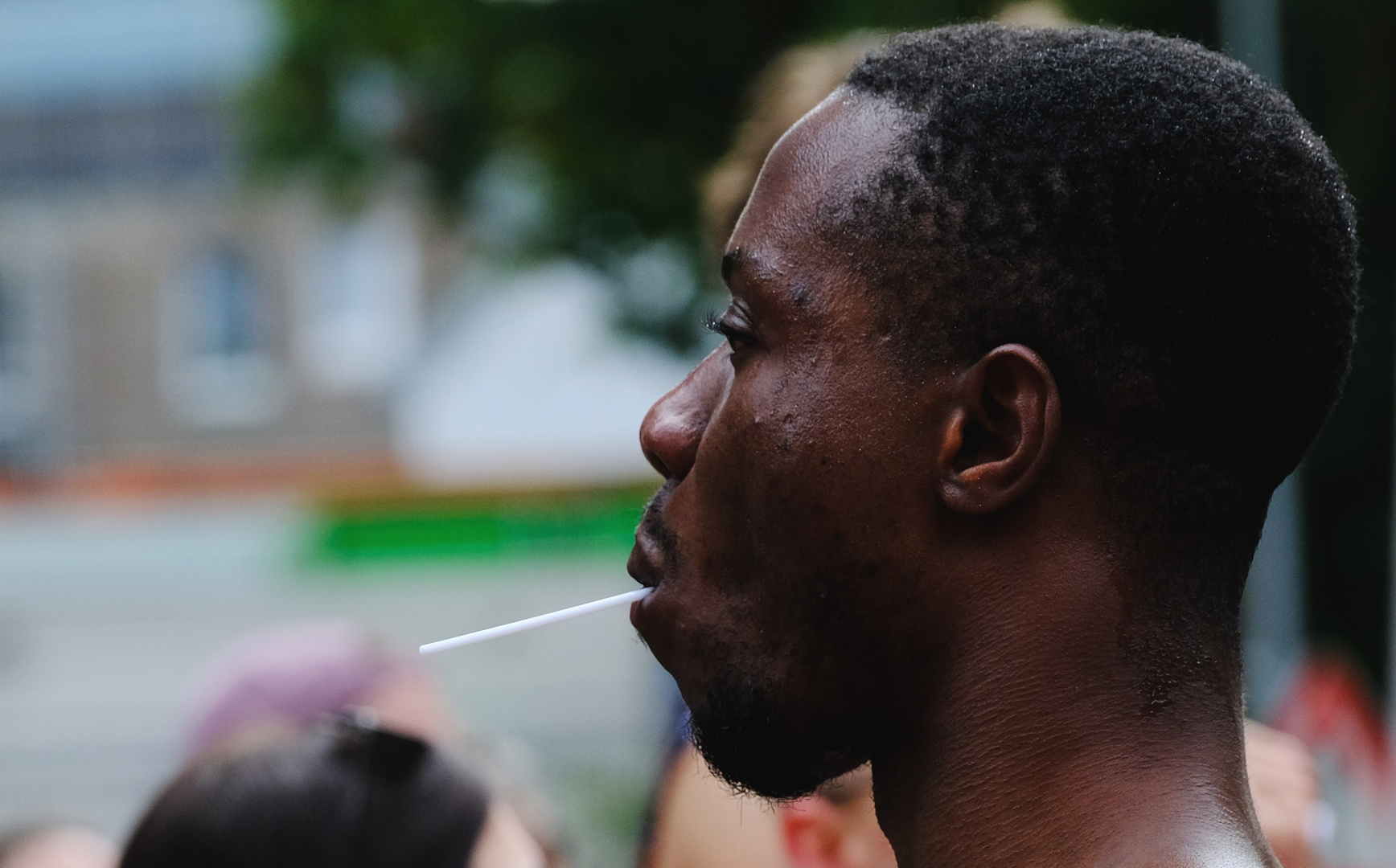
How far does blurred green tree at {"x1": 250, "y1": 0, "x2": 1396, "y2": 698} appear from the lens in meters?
7.84

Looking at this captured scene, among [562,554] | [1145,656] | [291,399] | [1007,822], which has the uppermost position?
[1145,656]

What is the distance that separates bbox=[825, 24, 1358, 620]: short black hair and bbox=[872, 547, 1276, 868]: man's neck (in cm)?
10

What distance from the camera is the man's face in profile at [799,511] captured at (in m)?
1.38

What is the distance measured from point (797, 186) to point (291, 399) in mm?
27912

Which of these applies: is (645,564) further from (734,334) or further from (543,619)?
(734,334)

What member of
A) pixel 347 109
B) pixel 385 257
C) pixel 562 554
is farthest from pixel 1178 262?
pixel 385 257

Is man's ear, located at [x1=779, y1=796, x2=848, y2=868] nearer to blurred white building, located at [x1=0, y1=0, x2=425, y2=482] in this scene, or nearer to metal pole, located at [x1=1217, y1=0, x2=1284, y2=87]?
metal pole, located at [x1=1217, y1=0, x2=1284, y2=87]

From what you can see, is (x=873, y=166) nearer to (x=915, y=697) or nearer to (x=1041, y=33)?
(x=1041, y=33)

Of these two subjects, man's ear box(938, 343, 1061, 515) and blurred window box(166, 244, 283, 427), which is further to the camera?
blurred window box(166, 244, 283, 427)

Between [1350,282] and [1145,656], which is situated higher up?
[1350,282]

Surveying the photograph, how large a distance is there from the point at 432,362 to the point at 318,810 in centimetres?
2364

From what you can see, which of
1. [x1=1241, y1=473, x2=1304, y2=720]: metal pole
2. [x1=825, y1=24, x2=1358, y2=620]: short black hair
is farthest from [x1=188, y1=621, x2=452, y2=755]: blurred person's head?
[x1=1241, y1=473, x2=1304, y2=720]: metal pole

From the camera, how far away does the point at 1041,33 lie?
1478 millimetres

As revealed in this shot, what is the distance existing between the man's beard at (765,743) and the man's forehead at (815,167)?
0.43 metres
